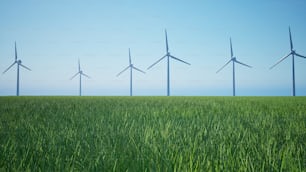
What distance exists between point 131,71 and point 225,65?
21887 mm

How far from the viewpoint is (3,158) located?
8.12ft

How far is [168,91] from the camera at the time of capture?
6194 cm

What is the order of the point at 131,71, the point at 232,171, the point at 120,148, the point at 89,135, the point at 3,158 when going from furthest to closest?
the point at 131,71
the point at 89,135
the point at 120,148
the point at 3,158
the point at 232,171

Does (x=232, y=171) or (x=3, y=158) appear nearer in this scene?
(x=232, y=171)

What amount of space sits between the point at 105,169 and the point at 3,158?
1086 millimetres

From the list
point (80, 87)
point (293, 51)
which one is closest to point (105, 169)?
point (293, 51)

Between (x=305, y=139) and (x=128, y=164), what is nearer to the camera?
(x=128, y=164)

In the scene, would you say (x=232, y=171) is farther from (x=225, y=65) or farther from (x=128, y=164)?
(x=225, y=65)

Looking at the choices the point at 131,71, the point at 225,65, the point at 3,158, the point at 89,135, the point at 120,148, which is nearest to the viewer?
the point at 3,158

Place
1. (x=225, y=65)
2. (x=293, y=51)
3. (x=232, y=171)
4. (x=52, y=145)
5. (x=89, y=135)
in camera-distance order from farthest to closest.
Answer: (x=225, y=65), (x=293, y=51), (x=89, y=135), (x=52, y=145), (x=232, y=171)

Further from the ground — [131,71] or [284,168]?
[131,71]

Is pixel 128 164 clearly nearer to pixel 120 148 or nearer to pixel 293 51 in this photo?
pixel 120 148

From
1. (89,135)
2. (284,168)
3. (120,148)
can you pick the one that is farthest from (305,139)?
(89,135)

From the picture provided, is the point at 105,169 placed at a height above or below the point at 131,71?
below
